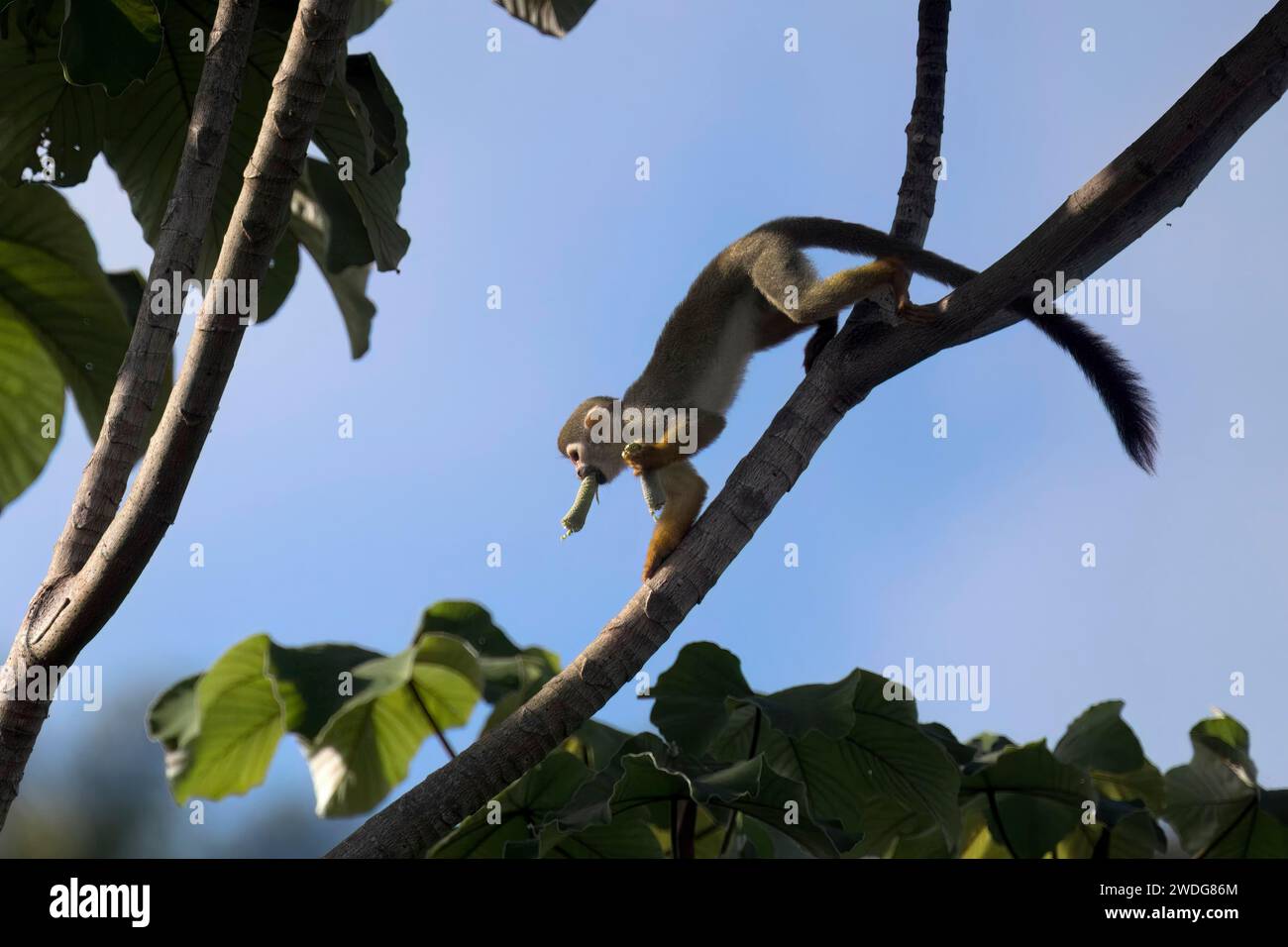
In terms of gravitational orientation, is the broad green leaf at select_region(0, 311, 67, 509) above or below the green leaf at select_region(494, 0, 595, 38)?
below

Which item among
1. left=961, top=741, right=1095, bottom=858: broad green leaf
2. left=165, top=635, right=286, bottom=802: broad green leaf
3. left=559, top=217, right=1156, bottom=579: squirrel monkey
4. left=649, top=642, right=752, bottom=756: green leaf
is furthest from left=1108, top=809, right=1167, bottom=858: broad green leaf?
left=165, top=635, right=286, bottom=802: broad green leaf

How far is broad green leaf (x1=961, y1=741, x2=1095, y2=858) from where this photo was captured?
2904 millimetres

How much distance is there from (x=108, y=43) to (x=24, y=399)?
1325mm

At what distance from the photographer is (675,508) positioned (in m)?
3.26

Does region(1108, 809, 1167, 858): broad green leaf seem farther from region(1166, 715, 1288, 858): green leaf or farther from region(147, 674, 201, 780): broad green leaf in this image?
region(147, 674, 201, 780): broad green leaf

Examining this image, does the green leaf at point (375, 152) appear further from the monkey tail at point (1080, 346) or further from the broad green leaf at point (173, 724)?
the broad green leaf at point (173, 724)

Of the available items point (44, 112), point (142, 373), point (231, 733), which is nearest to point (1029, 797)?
point (231, 733)

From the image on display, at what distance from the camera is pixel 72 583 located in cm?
262

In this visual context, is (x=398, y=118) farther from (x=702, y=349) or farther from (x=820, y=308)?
(x=820, y=308)

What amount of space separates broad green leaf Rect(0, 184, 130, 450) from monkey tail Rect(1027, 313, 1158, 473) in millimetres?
3099
